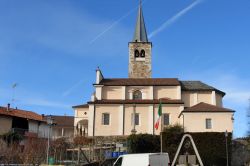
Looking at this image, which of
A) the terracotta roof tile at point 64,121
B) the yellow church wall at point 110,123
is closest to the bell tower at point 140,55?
the yellow church wall at point 110,123

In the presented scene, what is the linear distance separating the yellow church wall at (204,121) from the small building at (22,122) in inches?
1105

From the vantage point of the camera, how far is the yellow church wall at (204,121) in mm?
54031

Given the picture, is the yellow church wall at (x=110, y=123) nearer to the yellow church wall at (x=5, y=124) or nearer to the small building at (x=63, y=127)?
the yellow church wall at (x=5, y=124)

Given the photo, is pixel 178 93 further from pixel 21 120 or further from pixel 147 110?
pixel 21 120

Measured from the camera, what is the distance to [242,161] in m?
43.1

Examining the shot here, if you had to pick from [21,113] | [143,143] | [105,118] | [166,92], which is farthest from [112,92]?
[143,143]

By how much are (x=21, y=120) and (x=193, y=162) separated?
169 ft

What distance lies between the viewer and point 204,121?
5441 cm

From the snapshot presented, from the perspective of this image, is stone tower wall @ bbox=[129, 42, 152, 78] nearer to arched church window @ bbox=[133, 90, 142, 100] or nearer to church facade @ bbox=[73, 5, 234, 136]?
church facade @ bbox=[73, 5, 234, 136]

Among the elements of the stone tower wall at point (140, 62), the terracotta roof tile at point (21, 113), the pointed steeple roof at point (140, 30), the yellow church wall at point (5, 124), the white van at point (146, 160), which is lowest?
the white van at point (146, 160)

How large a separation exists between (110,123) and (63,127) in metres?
34.0

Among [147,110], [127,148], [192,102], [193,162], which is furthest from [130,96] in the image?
[193,162]

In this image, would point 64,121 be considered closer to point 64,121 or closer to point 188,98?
point 64,121

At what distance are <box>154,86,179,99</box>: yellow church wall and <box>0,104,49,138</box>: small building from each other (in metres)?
23.1
